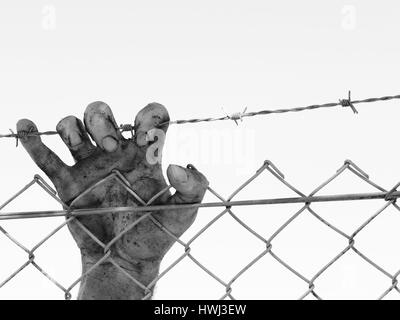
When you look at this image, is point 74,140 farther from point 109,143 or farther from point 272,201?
point 272,201

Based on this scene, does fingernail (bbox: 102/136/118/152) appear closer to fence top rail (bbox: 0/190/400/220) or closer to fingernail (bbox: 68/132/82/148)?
fingernail (bbox: 68/132/82/148)

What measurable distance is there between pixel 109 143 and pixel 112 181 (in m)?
0.10

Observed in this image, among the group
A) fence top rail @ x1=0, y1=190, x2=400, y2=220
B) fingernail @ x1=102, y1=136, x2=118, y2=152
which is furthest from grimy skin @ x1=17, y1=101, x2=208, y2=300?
fence top rail @ x1=0, y1=190, x2=400, y2=220

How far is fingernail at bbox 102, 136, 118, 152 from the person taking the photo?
6.08ft

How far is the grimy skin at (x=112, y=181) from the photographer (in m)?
1.81

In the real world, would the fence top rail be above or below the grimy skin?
below

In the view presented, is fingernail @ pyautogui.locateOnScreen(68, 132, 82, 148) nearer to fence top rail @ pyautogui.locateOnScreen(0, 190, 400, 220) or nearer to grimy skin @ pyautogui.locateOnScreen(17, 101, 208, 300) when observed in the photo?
grimy skin @ pyautogui.locateOnScreen(17, 101, 208, 300)

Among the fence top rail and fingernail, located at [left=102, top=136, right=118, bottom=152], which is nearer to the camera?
the fence top rail

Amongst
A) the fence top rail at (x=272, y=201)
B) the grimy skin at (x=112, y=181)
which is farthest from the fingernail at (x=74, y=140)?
the fence top rail at (x=272, y=201)

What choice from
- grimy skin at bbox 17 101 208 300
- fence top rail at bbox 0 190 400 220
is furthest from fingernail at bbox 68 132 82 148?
fence top rail at bbox 0 190 400 220

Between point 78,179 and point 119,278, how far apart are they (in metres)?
0.34

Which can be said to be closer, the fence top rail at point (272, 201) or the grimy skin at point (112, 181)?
the fence top rail at point (272, 201)

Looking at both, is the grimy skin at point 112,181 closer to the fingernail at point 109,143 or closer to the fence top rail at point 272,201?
the fingernail at point 109,143
